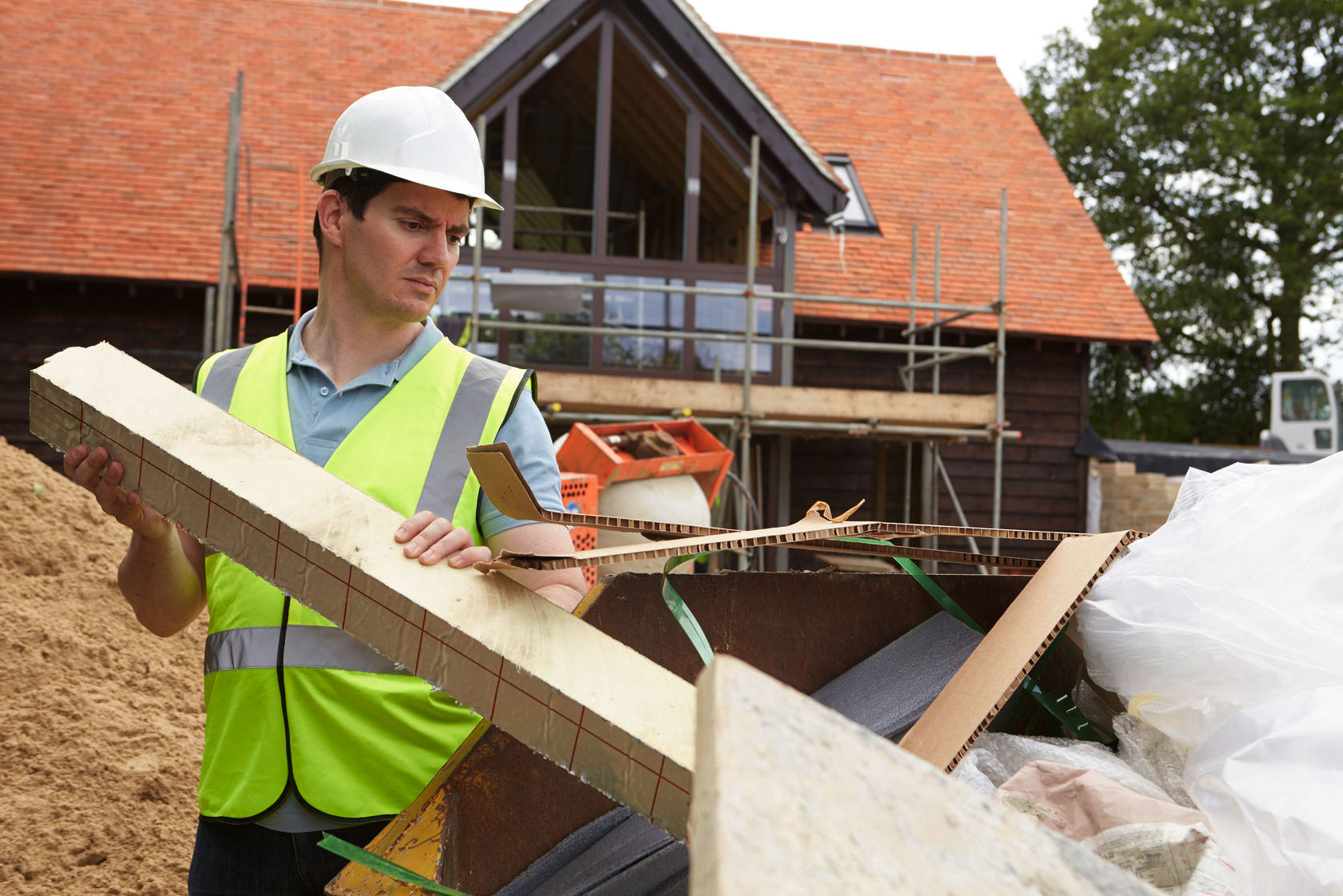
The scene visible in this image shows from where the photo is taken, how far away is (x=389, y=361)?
6.44 ft

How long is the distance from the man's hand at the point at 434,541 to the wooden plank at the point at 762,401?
26.2 ft

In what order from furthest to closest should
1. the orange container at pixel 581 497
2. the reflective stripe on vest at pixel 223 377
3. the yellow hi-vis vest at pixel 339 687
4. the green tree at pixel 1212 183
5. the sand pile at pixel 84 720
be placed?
the green tree at pixel 1212 183, the orange container at pixel 581 497, the sand pile at pixel 84 720, the reflective stripe on vest at pixel 223 377, the yellow hi-vis vest at pixel 339 687

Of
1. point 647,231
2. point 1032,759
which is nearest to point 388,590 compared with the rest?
point 1032,759

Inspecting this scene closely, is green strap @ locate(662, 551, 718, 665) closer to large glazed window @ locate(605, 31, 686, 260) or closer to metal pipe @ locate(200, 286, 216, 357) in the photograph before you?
metal pipe @ locate(200, 286, 216, 357)

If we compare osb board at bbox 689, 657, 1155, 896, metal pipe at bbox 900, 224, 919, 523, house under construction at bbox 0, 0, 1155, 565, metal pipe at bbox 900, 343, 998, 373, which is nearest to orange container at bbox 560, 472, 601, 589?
house under construction at bbox 0, 0, 1155, 565

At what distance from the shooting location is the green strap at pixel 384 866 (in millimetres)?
1196

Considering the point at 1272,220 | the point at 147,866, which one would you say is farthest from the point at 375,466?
the point at 1272,220

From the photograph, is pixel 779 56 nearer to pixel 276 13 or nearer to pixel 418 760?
pixel 276 13

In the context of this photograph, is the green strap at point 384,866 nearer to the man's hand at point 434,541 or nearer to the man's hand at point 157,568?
the man's hand at point 434,541

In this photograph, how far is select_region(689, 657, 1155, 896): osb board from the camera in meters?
0.60

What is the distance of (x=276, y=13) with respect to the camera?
15.8 metres

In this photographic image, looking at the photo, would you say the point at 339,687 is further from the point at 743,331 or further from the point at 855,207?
the point at 855,207

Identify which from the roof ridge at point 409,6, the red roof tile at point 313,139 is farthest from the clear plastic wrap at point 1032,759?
the roof ridge at point 409,6

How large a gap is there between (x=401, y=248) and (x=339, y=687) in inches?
29.8
